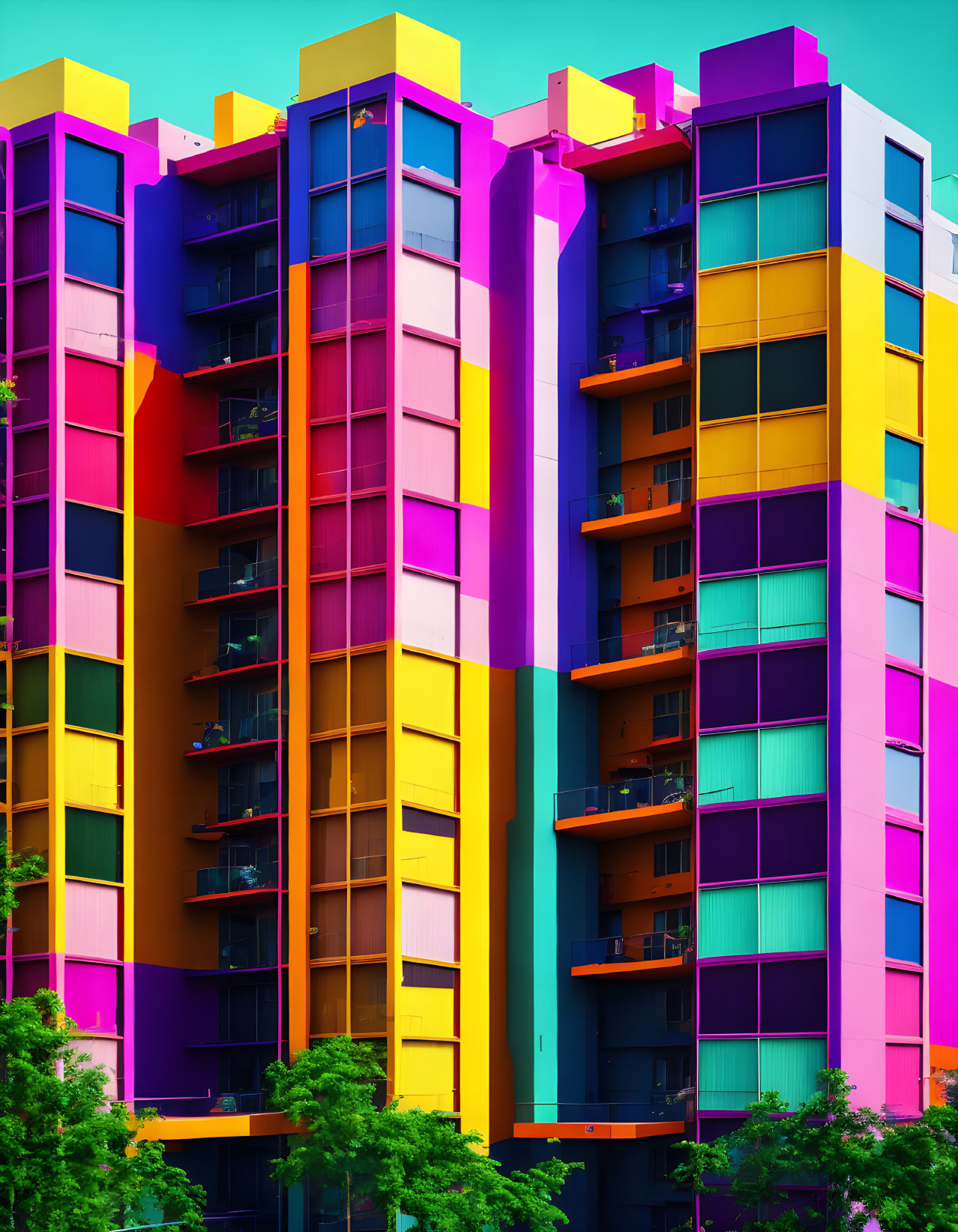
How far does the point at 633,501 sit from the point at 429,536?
8234 millimetres

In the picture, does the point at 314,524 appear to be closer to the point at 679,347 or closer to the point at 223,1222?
the point at 679,347

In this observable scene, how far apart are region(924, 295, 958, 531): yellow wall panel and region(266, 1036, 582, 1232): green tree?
25747mm

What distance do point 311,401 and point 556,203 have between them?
37.7 feet

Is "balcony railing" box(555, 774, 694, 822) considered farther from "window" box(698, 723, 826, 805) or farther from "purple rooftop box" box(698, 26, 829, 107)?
"purple rooftop box" box(698, 26, 829, 107)

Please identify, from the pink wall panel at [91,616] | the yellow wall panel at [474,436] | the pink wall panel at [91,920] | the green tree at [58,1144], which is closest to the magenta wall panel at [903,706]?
the yellow wall panel at [474,436]

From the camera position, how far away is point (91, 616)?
7256 cm

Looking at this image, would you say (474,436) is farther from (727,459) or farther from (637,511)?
(727,459)

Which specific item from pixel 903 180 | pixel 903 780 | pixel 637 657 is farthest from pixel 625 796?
pixel 903 180

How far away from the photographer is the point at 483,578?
7281cm

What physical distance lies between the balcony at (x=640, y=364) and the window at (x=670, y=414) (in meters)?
0.60

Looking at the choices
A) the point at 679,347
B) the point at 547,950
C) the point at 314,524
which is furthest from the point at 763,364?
the point at 547,950

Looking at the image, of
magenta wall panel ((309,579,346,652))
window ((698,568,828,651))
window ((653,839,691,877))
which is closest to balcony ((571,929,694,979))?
window ((653,839,691,877))

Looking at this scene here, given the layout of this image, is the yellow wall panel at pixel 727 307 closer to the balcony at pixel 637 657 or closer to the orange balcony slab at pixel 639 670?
the balcony at pixel 637 657

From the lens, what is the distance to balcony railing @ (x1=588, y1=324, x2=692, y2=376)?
248 ft
